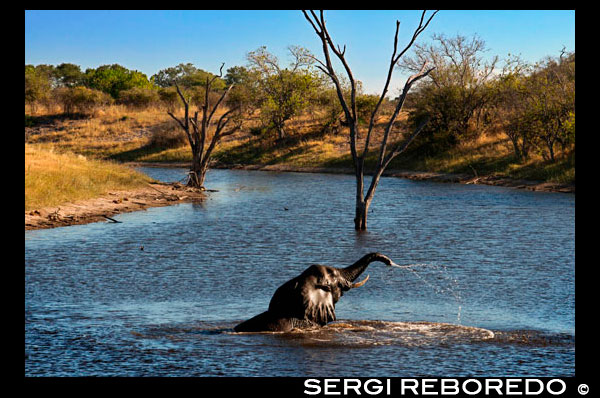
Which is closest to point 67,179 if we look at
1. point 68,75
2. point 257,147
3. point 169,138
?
point 257,147

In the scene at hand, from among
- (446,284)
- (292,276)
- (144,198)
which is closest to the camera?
(446,284)

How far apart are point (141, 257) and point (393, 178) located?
97.2 ft

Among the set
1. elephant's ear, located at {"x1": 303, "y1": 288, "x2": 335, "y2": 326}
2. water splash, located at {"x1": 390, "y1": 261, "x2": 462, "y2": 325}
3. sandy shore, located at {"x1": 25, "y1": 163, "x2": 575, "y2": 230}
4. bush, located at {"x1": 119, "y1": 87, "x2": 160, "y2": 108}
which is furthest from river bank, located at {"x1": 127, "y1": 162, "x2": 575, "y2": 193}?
elephant's ear, located at {"x1": 303, "y1": 288, "x2": 335, "y2": 326}

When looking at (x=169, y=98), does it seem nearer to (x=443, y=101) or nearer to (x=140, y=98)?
(x=140, y=98)

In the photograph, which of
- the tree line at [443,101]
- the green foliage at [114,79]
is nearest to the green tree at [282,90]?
the tree line at [443,101]

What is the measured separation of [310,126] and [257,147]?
488 centimetres

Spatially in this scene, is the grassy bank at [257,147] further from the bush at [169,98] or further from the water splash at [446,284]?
the water splash at [446,284]

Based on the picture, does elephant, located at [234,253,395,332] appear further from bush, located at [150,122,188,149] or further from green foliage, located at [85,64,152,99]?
green foliage, located at [85,64,152,99]

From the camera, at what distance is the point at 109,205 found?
1227 inches

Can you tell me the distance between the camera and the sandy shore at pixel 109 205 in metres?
26.4

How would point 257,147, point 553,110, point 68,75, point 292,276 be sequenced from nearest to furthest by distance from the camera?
point 292,276, point 553,110, point 257,147, point 68,75

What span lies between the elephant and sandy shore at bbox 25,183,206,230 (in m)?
15.3

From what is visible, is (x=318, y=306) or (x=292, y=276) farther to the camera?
(x=292, y=276)

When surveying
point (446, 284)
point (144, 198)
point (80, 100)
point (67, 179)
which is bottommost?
point (446, 284)
